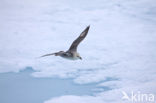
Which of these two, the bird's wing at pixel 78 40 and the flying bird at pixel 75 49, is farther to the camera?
the bird's wing at pixel 78 40

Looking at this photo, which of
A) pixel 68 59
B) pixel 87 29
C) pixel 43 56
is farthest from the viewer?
pixel 87 29

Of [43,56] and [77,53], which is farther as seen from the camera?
[77,53]

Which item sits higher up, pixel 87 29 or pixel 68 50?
pixel 87 29

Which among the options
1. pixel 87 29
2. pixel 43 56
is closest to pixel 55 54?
pixel 43 56

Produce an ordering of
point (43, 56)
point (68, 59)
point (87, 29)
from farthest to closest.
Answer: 1. point (87, 29)
2. point (68, 59)
3. point (43, 56)

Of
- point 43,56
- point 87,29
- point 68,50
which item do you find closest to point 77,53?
point 68,50

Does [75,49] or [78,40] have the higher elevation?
[78,40]

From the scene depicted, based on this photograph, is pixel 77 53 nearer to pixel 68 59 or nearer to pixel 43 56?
pixel 68 59

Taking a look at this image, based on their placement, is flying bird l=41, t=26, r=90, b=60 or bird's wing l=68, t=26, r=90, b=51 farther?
bird's wing l=68, t=26, r=90, b=51

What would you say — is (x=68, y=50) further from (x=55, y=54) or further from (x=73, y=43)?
(x=55, y=54)
